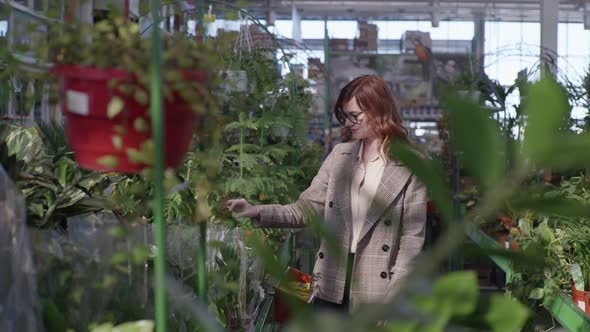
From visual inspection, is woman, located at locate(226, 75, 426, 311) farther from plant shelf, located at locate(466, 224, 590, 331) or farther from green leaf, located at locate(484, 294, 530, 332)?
green leaf, located at locate(484, 294, 530, 332)

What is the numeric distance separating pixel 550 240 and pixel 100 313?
2835 millimetres

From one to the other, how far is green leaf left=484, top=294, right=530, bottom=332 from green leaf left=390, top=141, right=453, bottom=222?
0.26 ft

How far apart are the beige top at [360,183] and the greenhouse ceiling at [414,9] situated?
34.5ft

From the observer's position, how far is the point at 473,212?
0.55 meters

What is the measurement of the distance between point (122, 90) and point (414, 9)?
13.0 m

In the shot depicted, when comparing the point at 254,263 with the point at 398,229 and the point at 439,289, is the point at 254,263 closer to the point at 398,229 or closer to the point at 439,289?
the point at 398,229

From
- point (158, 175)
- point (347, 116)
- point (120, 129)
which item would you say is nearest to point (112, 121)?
point (120, 129)

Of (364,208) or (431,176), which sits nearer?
(431,176)

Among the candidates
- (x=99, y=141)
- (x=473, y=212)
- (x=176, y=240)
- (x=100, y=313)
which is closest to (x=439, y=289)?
(x=473, y=212)

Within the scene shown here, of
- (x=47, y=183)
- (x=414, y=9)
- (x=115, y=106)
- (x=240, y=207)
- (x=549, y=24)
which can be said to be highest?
(x=414, y=9)

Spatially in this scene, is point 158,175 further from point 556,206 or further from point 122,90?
point 556,206

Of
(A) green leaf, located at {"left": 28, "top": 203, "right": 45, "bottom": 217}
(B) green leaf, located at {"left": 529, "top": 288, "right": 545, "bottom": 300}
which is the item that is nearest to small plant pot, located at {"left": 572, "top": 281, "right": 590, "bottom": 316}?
(B) green leaf, located at {"left": 529, "top": 288, "right": 545, "bottom": 300}

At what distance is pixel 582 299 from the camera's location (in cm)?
293

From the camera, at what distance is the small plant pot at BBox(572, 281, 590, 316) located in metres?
2.87
